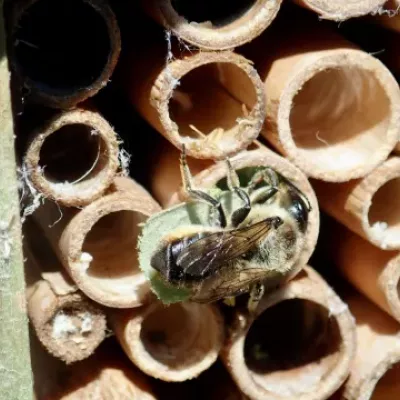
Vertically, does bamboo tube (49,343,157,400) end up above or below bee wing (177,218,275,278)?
below

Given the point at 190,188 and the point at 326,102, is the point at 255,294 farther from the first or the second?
the point at 326,102

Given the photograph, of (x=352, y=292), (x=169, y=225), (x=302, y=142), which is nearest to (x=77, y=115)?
(x=169, y=225)

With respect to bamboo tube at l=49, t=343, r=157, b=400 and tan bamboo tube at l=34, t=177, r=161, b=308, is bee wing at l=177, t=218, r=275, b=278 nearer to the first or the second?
tan bamboo tube at l=34, t=177, r=161, b=308

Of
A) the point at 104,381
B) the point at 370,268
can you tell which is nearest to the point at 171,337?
the point at 104,381

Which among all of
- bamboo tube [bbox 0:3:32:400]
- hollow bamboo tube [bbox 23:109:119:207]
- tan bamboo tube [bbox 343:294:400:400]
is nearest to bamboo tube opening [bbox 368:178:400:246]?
tan bamboo tube [bbox 343:294:400:400]

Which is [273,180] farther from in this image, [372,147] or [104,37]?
[104,37]

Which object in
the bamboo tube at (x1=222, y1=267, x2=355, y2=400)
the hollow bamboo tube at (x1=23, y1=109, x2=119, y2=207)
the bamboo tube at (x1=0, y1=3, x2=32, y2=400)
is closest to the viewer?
the bamboo tube at (x1=0, y1=3, x2=32, y2=400)
